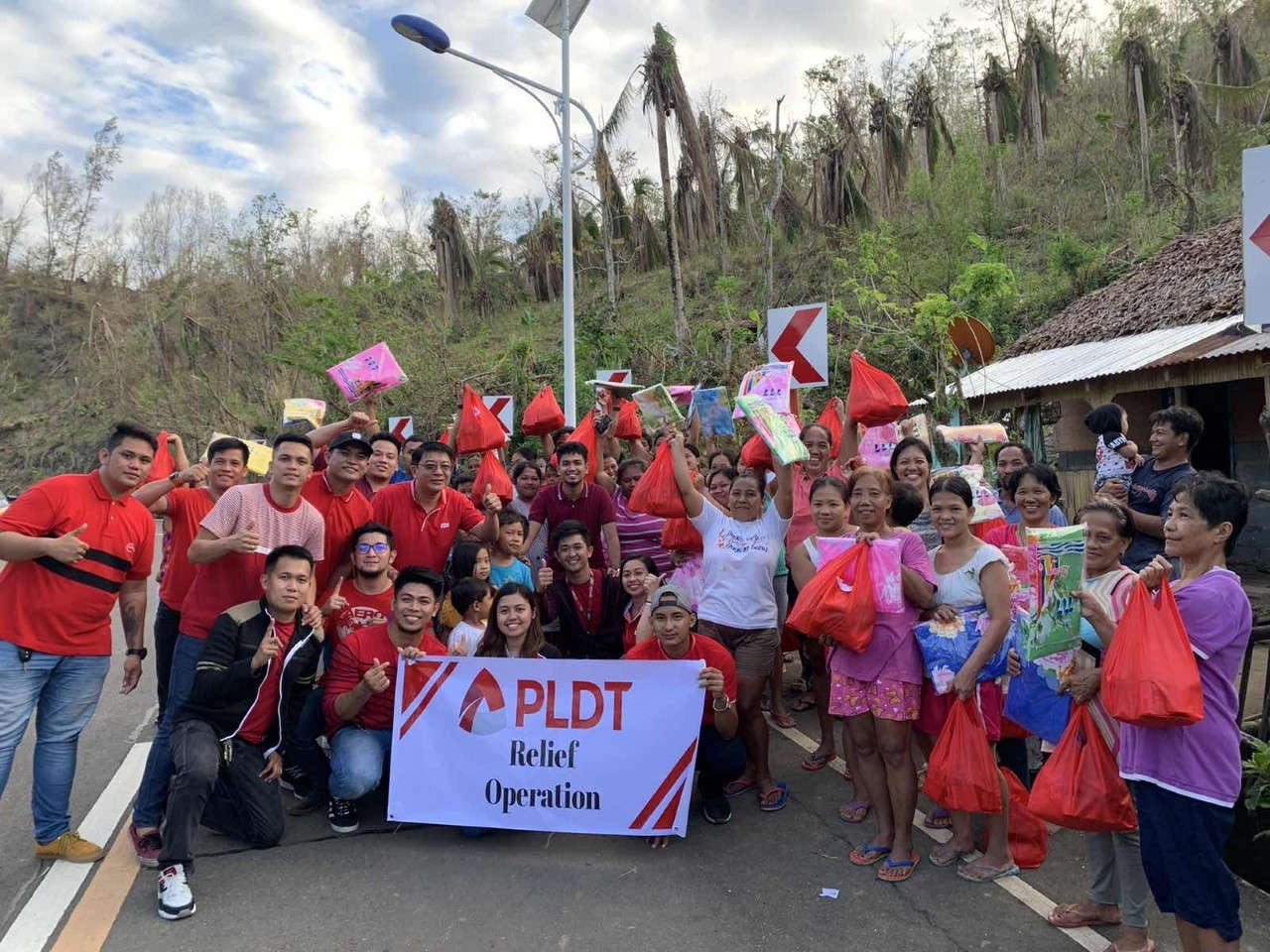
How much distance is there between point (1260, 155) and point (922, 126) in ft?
94.6

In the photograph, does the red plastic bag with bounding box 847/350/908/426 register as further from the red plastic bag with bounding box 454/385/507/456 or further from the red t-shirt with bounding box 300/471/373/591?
the red t-shirt with bounding box 300/471/373/591

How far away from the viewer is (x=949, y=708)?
4020 millimetres

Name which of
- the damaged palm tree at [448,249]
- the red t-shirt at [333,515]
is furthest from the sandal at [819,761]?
the damaged palm tree at [448,249]

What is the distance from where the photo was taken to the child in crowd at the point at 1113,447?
5.45 metres

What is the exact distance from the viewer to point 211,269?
33.8m

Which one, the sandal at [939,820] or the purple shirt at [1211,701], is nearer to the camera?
the purple shirt at [1211,701]

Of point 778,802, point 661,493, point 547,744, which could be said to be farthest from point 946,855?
point 661,493

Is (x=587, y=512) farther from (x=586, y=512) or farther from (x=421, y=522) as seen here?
(x=421, y=522)

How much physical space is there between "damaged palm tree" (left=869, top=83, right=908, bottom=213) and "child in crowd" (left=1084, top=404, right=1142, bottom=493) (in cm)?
2431

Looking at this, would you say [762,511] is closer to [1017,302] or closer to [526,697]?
[526,697]

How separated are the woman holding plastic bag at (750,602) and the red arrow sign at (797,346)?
1.85 metres

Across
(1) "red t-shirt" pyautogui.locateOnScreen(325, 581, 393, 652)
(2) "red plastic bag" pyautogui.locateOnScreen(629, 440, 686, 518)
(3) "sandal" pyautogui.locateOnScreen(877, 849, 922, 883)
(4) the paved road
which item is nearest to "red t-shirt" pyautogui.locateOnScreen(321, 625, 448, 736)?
(1) "red t-shirt" pyautogui.locateOnScreen(325, 581, 393, 652)

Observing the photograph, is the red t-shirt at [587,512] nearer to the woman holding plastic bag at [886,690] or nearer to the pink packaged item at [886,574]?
the woman holding plastic bag at [886,690]

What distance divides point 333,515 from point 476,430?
1.38 metres
